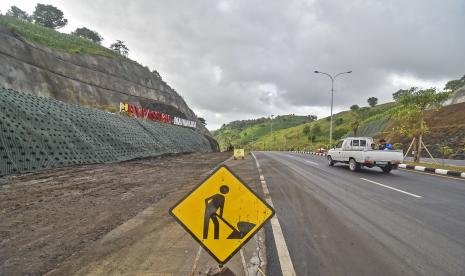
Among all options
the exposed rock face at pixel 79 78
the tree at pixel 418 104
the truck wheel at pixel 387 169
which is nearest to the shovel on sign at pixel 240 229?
Answer: the truck wheel at pixel 387 169

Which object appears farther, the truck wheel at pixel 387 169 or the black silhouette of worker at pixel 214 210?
the truck wheel at pixel 387 169

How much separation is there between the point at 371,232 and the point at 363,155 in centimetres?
1112

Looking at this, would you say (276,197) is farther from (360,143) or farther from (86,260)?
(360,143)

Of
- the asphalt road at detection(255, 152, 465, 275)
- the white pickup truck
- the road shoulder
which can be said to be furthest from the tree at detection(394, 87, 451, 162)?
the road shoulder

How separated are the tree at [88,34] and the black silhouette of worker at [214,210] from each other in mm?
119917

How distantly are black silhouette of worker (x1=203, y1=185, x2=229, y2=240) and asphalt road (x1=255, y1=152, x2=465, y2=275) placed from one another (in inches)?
32.3

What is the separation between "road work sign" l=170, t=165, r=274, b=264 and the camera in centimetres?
338

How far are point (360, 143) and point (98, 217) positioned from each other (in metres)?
15.1

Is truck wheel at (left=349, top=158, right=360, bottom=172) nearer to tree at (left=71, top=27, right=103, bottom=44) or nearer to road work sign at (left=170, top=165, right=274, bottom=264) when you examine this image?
road work sign at (left=170, top=165, right=274, bottom=264)

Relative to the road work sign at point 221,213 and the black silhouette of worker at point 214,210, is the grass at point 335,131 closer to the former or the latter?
the road work sign at point 221,213

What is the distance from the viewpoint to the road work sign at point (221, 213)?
338 cm

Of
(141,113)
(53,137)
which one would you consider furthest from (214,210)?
(141,113)

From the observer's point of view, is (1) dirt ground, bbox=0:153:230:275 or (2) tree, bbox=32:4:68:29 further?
(2) tree, bbox=32:4:68:29

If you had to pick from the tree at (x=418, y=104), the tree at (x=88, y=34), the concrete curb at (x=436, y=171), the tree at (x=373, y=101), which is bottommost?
A: the concrete curb at (x=436, y=171)
